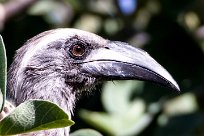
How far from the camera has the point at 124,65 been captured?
5.23 metres

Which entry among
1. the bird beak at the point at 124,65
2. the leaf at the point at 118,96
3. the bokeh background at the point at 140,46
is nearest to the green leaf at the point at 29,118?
the bird beak at the point at 124,65

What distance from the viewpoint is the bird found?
525 centimetres

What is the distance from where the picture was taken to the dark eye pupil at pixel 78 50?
542cm

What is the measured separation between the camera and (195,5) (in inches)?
284

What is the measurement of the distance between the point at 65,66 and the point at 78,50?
0.49ft

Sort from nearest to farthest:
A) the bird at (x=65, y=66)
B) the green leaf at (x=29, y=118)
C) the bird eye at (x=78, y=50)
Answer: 1. the green leaf at (x=29, y=118)
2. the bird at (x=65, y=66)
3. the bird eye at (x=78, y=50)

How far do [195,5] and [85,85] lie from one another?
2.11 meters

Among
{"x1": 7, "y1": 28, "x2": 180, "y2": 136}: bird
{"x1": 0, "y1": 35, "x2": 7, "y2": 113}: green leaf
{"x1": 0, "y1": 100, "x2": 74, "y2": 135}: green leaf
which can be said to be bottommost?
{"x1": 0, "y1": 100, "x2": 74, "y2": 135}: green leaf

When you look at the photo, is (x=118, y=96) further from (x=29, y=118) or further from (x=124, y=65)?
(x=29, y=118)

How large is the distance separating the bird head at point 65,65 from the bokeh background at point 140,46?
36.3 inches

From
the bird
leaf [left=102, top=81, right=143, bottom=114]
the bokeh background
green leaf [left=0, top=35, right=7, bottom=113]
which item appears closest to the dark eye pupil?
the bird

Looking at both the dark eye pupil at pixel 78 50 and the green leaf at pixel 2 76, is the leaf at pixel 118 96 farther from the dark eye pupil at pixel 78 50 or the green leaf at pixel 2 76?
the green leaf at pixel 2 76

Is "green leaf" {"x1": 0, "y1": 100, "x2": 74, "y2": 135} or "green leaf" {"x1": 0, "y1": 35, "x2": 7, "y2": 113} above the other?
"green leaf" {"x1": 0, "y1": 35, "x2": 7, "y2": 113}

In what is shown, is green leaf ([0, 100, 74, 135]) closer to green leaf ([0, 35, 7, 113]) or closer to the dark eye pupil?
green leaf ([0, 35, 7, 113])
